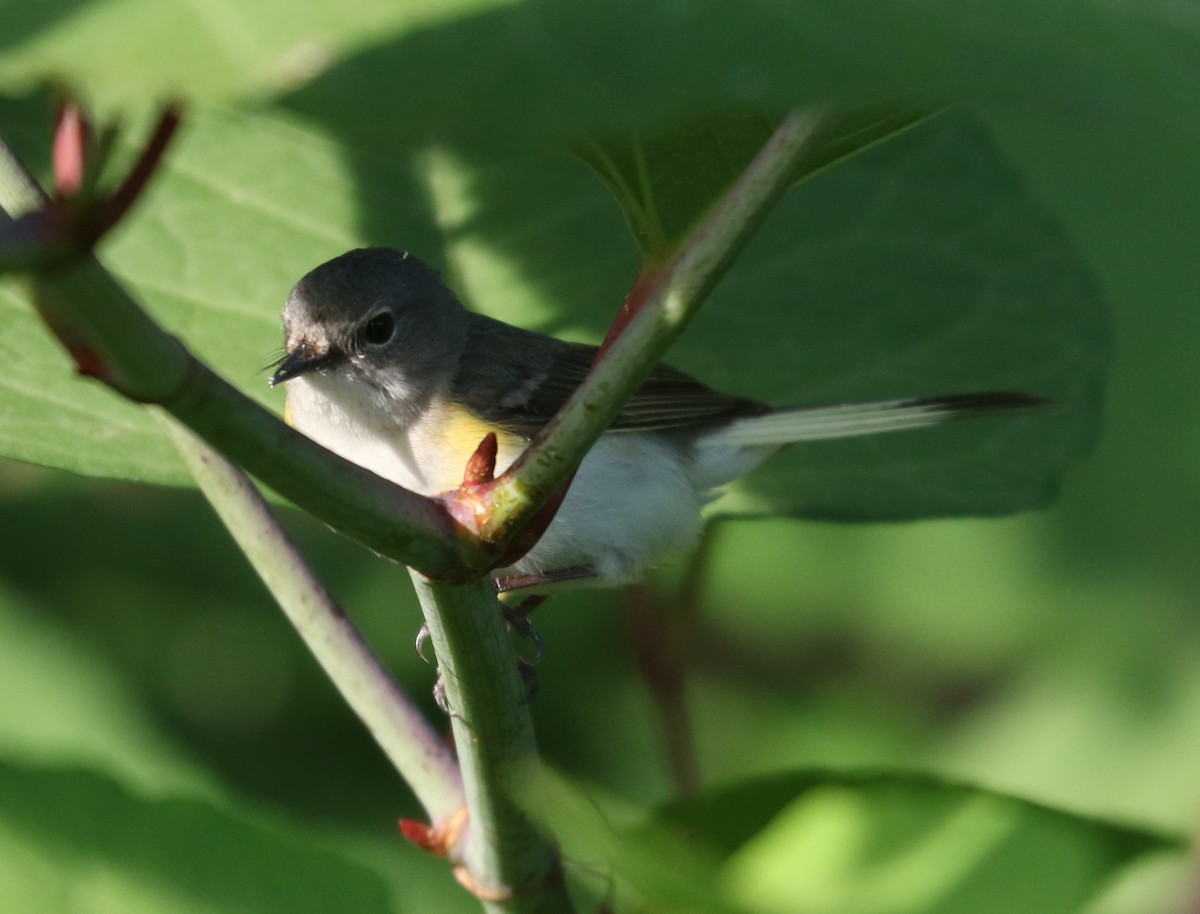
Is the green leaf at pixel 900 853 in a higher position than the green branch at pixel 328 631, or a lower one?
higher

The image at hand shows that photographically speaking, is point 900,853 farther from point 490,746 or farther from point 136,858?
point 136,858

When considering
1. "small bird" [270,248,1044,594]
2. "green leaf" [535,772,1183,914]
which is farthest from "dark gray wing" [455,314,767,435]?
"green leaf" [535,772,1183,914]

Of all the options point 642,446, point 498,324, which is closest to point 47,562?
point 498,324

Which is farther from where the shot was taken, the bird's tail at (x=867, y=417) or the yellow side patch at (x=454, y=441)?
the yellow side patch at (x=454, y=441)

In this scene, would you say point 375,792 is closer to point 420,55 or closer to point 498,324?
point 498,324

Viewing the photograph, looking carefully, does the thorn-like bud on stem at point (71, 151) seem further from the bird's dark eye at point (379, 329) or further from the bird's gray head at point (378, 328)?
the bird's dark eye at point (379, 329)

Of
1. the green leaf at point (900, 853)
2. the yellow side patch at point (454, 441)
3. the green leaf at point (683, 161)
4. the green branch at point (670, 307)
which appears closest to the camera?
the green leaf at point (900, 853)

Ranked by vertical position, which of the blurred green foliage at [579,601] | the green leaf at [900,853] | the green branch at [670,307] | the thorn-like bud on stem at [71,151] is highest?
the thorn-like bud on stem at [71,151]

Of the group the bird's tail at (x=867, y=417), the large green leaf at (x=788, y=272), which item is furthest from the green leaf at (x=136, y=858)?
the bird's tail at (x=867, y=417)
